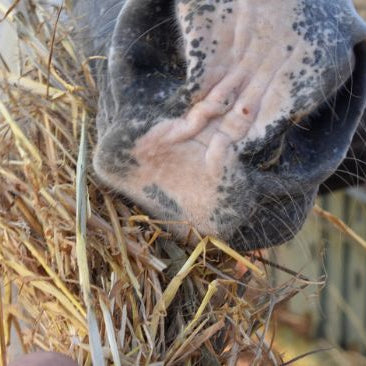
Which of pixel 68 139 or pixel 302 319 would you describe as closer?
pixel 68 139

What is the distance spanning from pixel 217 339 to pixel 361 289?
339 centimetres

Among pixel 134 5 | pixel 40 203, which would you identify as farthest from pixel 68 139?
pixel 134 5

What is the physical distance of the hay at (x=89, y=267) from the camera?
122cm

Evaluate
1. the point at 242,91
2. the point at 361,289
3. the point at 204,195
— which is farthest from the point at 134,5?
the point at 361,289

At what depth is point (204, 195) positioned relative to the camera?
1229 mm

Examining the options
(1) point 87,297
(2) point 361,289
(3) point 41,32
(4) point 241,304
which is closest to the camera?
(1) point 87,297

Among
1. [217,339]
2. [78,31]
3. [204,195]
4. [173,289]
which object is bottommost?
[217,339]

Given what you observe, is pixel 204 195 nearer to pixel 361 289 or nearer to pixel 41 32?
pixel 41 32

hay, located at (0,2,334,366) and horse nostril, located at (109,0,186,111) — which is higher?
horse nostril, located at (109,0,186,111)

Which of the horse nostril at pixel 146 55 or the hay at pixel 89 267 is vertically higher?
the horse nostril at pixel 146 55

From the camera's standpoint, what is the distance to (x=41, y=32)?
1.49 metres

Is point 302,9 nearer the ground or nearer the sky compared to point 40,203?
nearer the sky

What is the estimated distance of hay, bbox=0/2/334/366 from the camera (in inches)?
48.0

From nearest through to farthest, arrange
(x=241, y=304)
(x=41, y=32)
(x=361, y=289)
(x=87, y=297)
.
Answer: (x=87, y=297), (x=241, y=304), (x=41, y=32), (x=361, y=289)
